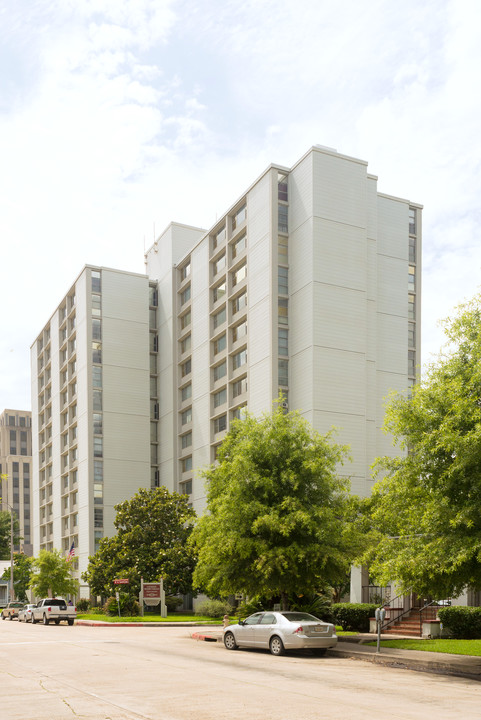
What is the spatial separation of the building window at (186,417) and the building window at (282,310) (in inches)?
743

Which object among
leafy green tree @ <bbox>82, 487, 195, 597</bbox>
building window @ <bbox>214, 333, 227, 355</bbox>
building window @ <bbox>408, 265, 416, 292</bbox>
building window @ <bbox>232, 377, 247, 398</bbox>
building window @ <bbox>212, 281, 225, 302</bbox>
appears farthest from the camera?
building window @ <bbox>212, 281, 225, 302</bbox>

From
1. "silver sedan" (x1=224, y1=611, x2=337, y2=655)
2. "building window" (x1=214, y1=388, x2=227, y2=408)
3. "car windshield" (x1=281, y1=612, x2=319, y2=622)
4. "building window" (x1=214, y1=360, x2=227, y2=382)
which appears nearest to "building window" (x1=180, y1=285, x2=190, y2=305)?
"building window" (x1=214, y1=360, x2=227, y2=382)

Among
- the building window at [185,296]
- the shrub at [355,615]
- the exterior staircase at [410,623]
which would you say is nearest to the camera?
the exterior staircase at [410,623]

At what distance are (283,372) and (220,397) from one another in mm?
10332

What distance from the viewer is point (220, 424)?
66.7 meters

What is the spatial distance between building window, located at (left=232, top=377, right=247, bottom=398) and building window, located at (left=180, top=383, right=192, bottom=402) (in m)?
11.0

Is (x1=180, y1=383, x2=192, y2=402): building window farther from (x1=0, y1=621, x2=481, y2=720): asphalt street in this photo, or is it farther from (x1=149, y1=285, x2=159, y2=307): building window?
(x1=0, y1=621, x2=481, y2=720): asphalt street

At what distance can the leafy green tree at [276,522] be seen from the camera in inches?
1109

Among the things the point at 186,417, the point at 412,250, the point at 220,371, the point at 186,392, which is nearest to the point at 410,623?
the point at 220,371

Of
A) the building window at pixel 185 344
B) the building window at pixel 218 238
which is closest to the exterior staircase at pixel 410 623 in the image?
the building window at pixel 218 238

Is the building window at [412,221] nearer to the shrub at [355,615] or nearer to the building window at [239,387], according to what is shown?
the building window at [239,387]

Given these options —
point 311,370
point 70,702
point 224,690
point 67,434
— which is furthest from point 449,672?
point 67,434

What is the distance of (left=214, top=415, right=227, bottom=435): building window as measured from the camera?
65.8 meters

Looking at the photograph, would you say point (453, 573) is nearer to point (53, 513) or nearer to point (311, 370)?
point (311, 370)
